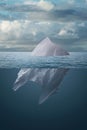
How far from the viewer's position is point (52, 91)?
106 inches

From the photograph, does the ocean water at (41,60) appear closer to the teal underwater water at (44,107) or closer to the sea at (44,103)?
the sea at (44,103)

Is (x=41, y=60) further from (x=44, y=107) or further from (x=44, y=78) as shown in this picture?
(x=44, y=107)

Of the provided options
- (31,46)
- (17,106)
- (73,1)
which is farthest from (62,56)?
(17,106)

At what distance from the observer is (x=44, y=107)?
2.72 metres

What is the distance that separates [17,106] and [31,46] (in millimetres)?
720

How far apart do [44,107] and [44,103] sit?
5 centimetres

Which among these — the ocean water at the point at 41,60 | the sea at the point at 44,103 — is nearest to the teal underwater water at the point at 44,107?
the sea at the point at 44,103

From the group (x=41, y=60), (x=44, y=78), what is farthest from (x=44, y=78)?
(x=41, y=60)

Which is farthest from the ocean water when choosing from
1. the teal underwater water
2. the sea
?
the teal underwater water

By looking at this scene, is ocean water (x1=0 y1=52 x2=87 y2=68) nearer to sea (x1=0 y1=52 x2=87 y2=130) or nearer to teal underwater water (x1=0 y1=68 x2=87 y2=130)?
sea (x1=0 y1=52 x2=87 y2=130)

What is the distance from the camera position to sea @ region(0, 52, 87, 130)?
273cm

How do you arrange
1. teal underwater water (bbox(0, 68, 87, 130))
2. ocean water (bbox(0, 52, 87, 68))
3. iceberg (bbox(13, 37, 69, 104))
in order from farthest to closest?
teal underwater water (bbox(0, 68, 87, 130))
iceberg (bbox(13, 37, 69, 104))
ocean water (bbox(0, 52, 87, 68))

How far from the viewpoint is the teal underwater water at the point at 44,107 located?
2.75 m

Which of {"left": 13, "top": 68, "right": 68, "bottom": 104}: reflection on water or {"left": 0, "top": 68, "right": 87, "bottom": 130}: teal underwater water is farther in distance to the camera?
{"left": 0, "top": 68, "right": 87, "bottom": 130}: teal underwater water
